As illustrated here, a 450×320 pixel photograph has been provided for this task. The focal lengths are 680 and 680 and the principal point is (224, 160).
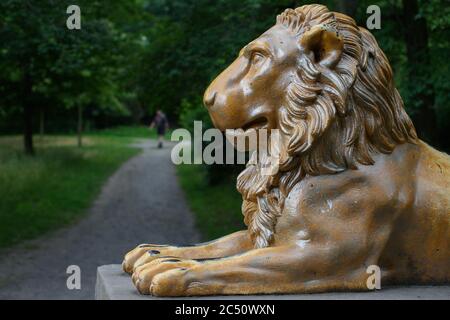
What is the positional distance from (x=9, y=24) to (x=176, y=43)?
2.45m

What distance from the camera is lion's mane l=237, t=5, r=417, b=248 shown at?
135 inches

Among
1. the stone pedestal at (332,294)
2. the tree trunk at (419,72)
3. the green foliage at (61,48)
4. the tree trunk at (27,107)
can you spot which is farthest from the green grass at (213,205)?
the stone pedestal at (332,294)

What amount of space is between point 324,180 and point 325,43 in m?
0.70

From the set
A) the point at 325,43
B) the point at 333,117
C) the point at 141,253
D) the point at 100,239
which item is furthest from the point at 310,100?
the point at 100,239

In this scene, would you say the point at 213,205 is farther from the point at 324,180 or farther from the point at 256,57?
the point at 324,180

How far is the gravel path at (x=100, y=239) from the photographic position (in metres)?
8.03

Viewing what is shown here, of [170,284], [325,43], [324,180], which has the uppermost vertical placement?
[325,43]

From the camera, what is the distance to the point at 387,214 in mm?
3434

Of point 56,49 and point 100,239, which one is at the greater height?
point 56,49

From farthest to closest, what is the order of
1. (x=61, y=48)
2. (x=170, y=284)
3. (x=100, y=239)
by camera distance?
1. (x=100, y=239)
2. (x=61, y=48)
3. (x=170, y=284)

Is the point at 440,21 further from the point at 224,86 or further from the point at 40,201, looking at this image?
the point at 40,201

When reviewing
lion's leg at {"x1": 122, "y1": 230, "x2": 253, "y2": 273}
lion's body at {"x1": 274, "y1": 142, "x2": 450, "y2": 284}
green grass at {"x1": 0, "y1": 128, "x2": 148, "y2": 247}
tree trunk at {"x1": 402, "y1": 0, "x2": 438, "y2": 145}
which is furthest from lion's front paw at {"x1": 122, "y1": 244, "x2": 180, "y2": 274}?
green grass at {"x1": 0, "y1": 128, "x2": 148, "y2": 247}

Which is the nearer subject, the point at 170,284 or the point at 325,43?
the point at 170,284

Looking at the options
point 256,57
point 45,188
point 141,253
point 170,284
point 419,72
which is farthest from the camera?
point 45,188
